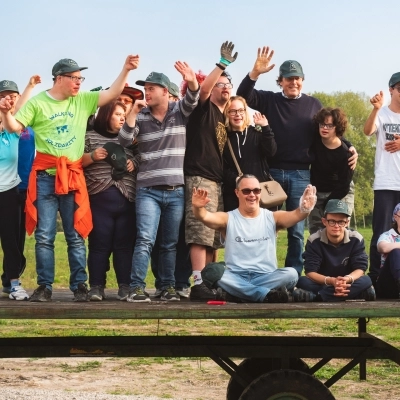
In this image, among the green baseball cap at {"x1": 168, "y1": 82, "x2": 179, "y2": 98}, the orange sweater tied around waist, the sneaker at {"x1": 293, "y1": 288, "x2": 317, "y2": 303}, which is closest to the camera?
the sneaker at {"x1": 293, "y1": 288, "x2": 317, "y2": 303}

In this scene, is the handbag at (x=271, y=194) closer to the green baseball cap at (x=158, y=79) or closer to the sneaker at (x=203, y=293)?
the sneaker at (x=203, y=293)

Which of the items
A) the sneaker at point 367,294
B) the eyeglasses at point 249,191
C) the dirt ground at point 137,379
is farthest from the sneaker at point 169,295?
the dirt ground at point 137,379

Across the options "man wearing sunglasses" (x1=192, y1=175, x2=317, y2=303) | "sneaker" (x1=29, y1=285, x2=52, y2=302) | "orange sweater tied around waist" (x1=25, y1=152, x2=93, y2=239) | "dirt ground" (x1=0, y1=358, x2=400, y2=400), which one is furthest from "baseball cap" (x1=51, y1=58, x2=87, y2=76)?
"dirt ground" (x1=0, y1=358, x2=400, y2=400)

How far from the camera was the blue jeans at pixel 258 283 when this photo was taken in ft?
19.8

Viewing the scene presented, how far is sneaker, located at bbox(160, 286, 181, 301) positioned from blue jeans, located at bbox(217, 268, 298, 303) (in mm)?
498

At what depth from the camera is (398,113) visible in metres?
7.49

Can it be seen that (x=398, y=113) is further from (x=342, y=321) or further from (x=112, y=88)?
(x=342, y=321)

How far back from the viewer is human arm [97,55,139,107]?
651 cm

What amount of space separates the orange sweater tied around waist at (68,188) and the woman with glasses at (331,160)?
2.00 metres

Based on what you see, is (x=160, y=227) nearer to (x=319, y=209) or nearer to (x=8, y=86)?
(x=319, y=209)

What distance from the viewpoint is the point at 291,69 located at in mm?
7156

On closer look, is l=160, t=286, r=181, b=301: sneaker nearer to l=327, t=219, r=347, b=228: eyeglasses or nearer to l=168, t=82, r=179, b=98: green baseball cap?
l=327, t=219, r=347, b=228: eyeglasses

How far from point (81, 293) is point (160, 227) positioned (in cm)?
82

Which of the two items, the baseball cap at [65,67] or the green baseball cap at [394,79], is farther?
the green baseball cap at [394,79]
